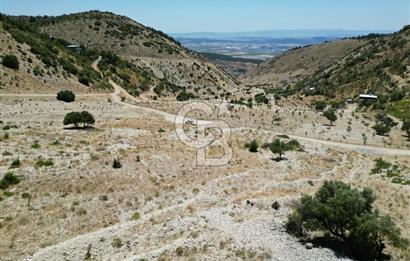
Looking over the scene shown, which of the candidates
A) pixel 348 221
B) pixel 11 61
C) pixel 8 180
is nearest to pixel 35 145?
pixel 8 180

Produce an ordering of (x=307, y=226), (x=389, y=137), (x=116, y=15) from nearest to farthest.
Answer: (x=307, y=226) < (x=389, y=137) < (x=116, y=15)

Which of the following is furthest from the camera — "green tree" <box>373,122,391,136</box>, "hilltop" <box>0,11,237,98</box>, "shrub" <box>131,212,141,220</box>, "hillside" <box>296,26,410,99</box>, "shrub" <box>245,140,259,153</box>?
"hillside" <box>296,26,410,99</box>

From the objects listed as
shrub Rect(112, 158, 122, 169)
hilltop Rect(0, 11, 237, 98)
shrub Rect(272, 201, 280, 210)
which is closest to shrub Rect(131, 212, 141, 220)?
shrub Rect(112, 158, 122, 169)

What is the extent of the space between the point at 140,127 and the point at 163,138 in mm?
5694

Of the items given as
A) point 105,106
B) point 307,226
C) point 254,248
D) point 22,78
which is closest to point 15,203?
point 254,248

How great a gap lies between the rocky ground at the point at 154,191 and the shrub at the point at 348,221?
4.22ft

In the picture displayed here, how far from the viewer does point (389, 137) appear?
56156 millimetres

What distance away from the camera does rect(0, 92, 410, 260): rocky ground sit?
72.2 ft

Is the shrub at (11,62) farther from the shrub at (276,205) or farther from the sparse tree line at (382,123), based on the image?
the shrub at (276,205)

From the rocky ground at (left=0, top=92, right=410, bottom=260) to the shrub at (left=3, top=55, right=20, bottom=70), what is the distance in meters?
18.3

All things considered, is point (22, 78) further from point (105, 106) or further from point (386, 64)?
point (386, 64)

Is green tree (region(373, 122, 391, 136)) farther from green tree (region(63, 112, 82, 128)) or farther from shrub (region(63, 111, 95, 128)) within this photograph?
green tree (region(63, 112, 82, 128))

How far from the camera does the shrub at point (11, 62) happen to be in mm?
67375

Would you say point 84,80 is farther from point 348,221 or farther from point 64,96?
point 348,221
